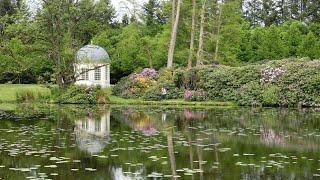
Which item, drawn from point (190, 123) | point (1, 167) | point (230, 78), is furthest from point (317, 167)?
point (230, 78)

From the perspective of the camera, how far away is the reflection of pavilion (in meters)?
15.5

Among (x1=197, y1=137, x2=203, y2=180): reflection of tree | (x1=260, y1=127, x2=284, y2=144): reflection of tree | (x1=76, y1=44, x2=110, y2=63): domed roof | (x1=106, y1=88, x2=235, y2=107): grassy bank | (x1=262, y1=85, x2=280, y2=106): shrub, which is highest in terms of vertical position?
(x1=76, y1=44, x2=110, y2=63): domed roof

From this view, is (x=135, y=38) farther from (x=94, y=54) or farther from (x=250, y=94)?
(x=250, y=94)

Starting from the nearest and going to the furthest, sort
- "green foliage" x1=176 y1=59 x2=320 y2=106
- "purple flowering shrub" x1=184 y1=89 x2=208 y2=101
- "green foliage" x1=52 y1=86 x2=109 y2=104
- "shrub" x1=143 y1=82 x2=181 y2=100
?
"green foliage" x1=176 y1=59 x2=320 y2=106 < "green foliage" x1=52 y1=86 x2=109 y2=104 < "purple flowering shrub" x1=184 y1=89 x2=208 y2=101 < "shrub" x1=143 y1=82 x2=181 y2=100

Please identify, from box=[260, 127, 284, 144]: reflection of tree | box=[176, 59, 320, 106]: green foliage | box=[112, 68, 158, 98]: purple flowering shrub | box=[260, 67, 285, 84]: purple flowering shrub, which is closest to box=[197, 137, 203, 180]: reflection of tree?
box=[260, 127, 284, 144]: reflection of tree

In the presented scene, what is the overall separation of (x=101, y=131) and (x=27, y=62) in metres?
22.2

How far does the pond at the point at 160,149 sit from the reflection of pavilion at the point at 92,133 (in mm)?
27

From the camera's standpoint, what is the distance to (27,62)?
4022 centimetres

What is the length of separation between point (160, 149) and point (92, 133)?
4.89m

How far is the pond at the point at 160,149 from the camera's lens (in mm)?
11391

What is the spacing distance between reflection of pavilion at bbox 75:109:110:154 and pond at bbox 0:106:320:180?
0.09 feet

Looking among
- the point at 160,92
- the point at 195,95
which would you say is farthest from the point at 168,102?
the point at 160,92

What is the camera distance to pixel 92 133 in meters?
19.0

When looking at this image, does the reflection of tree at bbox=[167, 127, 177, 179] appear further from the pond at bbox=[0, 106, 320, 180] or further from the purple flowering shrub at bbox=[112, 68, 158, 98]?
the purple flowering shrub at bbox=[112, 68, 158, 98]
